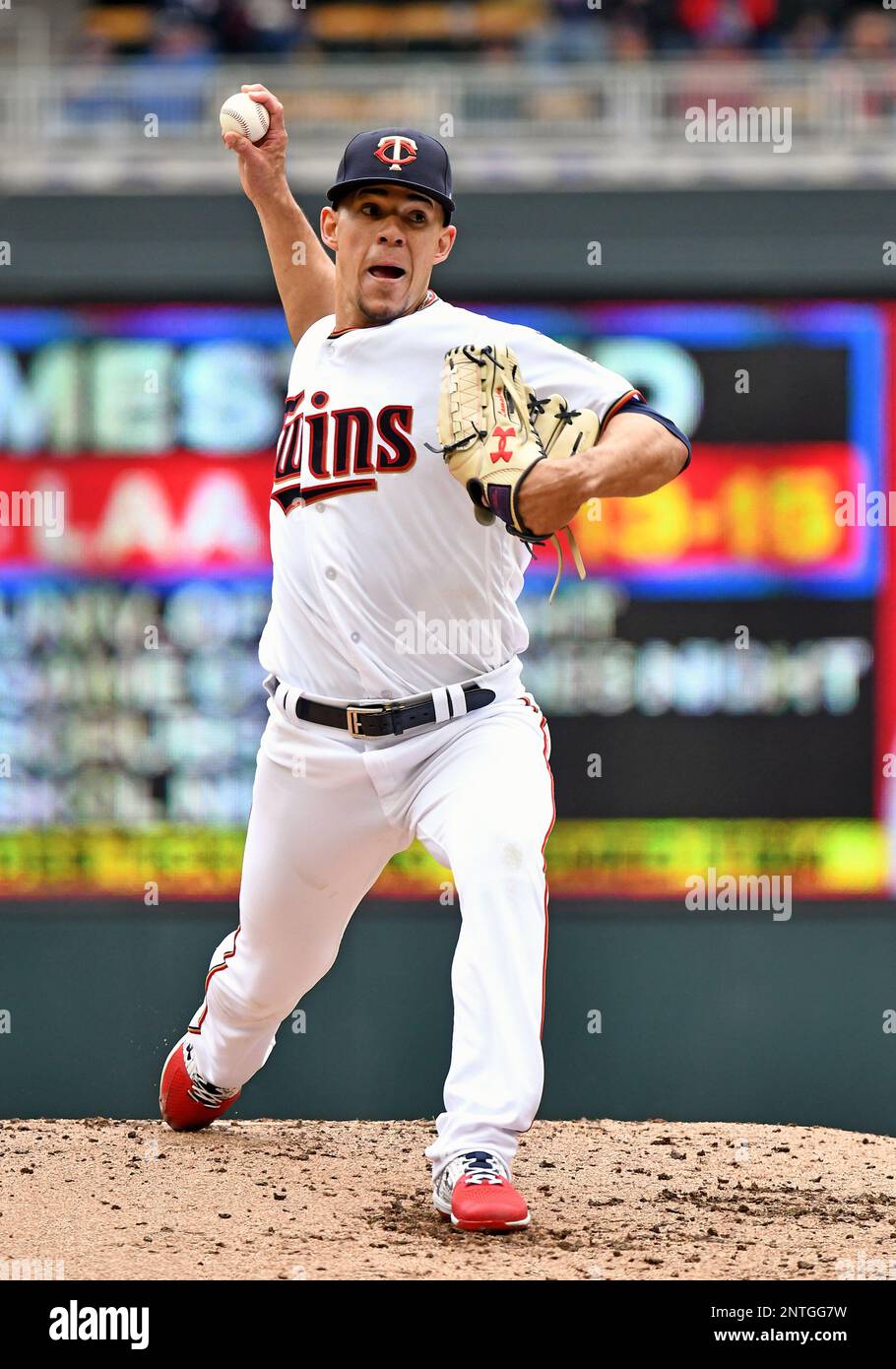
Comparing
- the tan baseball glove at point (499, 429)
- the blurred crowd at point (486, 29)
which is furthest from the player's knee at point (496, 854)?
the blurred crowd at point (486, 29)

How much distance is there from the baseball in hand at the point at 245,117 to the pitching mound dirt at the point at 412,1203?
7.64ft

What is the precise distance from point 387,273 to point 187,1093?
197 centimetres

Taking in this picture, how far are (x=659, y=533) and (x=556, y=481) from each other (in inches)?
91.7

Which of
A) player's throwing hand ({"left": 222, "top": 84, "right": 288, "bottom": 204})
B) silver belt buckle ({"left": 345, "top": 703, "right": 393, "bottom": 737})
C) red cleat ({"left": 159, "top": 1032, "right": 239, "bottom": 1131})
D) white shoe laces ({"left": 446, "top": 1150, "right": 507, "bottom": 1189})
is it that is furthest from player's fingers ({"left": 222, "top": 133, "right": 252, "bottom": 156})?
white shoe laces ({"left": 446, "top": 1150, "right": 507, "bottom": 1189})

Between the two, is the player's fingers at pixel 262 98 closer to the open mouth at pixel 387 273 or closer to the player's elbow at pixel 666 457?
the open mouth at pixel 387 273

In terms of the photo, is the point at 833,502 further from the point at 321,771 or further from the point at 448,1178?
the point at 448,1178

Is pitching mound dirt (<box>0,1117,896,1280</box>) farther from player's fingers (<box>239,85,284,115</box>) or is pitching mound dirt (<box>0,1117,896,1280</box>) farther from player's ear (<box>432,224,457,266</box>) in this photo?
player's fingers (<box>239,85,284,115</box>)

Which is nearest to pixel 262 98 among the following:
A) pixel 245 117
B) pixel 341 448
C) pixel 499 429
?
pixel 245 117

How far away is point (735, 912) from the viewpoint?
5.40m

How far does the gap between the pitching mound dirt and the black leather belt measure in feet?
3.13

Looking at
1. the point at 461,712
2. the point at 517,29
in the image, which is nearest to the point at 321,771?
the point at 461,712

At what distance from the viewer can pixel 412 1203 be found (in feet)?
12.1

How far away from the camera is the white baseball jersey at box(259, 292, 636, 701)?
359 centimetres

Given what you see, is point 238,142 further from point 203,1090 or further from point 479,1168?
point 479,1168
